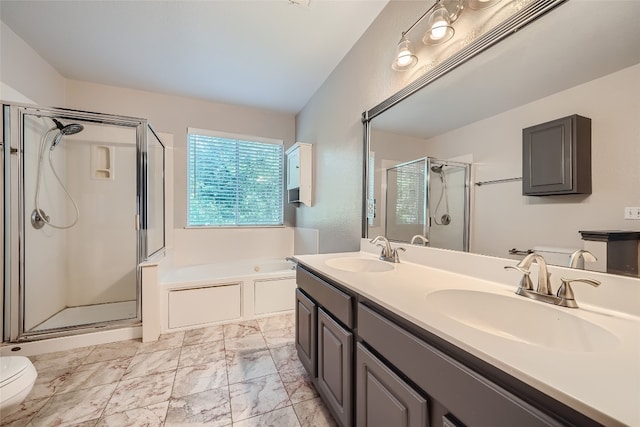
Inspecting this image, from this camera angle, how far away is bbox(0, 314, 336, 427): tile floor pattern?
130 cm

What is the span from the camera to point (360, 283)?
40.6 inches

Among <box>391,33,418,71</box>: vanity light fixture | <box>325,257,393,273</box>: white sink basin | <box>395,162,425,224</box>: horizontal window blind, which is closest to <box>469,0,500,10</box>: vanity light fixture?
<box>391,33,418,71</box>: vanity light fixture

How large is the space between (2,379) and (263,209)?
261 cm

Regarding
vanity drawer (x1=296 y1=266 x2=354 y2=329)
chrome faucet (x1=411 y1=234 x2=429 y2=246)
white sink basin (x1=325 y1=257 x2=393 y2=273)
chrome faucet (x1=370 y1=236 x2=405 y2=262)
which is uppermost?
chrome faucet (x1=411 y1=234 x2=429 y2=246)

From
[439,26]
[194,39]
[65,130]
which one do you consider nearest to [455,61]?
[439,26]

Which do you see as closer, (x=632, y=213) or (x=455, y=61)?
(x=632, y=213)

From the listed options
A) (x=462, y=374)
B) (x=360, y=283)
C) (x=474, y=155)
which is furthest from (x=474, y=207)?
(x=462, y=374)

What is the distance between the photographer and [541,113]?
872mm

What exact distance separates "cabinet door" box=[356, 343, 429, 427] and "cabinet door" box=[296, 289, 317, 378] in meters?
0.44

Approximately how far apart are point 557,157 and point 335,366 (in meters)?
1.21

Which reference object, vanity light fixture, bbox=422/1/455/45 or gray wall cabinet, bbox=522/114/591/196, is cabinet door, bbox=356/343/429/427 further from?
vanity light fixture, bbox=422/1/455/45

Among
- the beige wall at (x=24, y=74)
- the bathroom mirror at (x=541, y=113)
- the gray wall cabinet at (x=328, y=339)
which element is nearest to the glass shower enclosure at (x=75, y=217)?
the beige wall at (x=24, y=74)

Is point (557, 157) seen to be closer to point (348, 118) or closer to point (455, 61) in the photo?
point (455, 61)

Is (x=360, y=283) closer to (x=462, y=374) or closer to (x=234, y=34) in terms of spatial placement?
(x=462, y=374)
